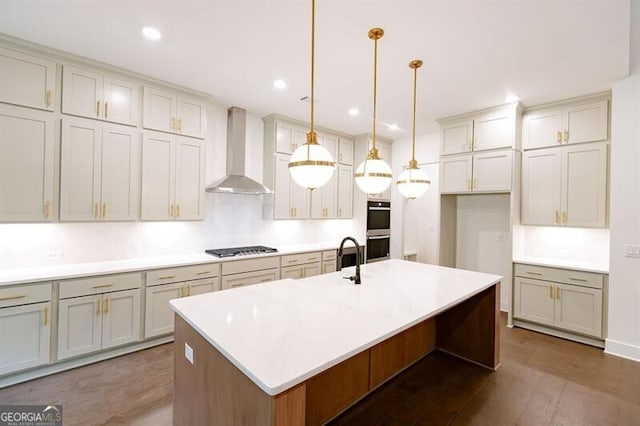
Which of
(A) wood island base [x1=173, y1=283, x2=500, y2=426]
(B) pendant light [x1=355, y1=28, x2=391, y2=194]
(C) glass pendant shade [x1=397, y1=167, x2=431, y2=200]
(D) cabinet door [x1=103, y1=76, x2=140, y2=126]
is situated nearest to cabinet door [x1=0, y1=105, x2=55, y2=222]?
(D) cabinet door [x1=103, y1=76, x2=140, y2=126]

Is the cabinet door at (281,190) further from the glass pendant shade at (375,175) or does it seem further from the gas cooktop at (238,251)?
the glass pendant shade at (375,175)

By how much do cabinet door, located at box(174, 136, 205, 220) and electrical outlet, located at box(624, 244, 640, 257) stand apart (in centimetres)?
476

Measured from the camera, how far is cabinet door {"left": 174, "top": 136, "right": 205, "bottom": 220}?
3.50 m

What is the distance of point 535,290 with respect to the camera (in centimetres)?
376

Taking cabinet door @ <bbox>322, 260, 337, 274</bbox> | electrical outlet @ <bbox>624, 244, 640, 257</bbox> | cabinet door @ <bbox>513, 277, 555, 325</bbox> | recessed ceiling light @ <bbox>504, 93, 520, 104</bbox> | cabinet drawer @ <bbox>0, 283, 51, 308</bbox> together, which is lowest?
cabinet door @ <bbox>513, 277, 555, 325</bbox>

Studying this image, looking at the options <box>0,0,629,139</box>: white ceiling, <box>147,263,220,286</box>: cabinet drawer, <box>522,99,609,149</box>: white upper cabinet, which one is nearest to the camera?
<box>0,0,629,139</box>: white ceiling

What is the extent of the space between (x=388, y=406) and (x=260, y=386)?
1683 millimetres

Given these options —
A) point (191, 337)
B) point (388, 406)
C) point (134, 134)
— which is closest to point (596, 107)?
point (388, 406)

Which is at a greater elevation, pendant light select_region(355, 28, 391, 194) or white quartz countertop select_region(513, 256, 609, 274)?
pendant light select_region(355, 28, 391, 194)

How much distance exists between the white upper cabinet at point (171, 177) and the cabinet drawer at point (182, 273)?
0.62 m

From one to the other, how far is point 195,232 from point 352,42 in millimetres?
2936

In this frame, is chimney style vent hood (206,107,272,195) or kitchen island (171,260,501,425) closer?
kitchen island (171,260,501,425)

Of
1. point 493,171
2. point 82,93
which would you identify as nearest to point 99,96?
point 82,93

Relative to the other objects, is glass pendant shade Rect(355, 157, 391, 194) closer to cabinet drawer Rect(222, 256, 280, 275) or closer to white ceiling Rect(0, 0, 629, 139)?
white ceiling Rect(0, 0, 629, 139)
